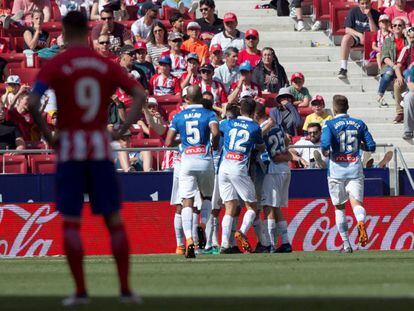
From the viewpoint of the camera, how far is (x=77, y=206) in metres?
9.58

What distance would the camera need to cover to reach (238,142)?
60.1 feet

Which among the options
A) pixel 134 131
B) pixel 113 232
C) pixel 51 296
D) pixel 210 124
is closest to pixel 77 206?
pixel 113 232

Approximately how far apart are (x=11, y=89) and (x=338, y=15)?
24.5ft

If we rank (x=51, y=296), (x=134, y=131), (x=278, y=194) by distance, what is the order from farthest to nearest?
(x=134, y=131) < (x=278, y=194) < (x=51, y=296)

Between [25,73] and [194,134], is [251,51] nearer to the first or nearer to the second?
[25,73]

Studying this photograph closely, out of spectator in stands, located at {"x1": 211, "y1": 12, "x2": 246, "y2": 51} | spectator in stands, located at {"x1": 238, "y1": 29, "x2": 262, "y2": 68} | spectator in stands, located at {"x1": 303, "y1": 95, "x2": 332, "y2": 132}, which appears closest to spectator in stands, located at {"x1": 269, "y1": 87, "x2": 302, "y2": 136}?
spectator in stands, located at {"x1": 303, "y1": 95, "x2": 332, "y2": 132}

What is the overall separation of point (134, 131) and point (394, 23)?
578cm

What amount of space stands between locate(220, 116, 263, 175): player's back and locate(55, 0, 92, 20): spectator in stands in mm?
7605

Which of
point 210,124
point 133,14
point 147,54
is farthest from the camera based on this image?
point 133,14

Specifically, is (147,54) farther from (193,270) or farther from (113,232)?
(113,232)

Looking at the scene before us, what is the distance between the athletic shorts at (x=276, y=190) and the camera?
18828mm

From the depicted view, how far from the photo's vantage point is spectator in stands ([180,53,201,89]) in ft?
75.9

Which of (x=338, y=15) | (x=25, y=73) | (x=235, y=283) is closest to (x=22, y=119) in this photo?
(x=25, y=73)

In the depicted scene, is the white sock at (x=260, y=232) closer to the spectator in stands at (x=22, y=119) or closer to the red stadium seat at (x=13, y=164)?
the red stadium seat at (x=13, y=164)
